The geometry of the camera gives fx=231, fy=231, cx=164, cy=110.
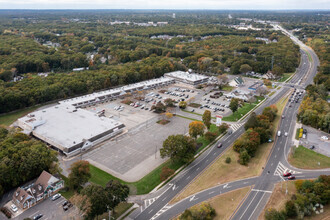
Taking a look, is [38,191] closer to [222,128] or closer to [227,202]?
[227,202]

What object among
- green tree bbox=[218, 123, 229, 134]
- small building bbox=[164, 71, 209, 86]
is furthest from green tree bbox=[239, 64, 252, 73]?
green tree bbox=[218, 123, 229, 134]

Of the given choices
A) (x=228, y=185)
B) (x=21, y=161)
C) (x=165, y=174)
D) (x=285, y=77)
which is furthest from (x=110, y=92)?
(x=285, y=77)

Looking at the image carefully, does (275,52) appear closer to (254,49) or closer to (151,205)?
(254,49)

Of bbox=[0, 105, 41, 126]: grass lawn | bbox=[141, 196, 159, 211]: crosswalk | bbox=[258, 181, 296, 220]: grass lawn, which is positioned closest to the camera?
bbox=[258, 181, 296, 220]: grass lawn

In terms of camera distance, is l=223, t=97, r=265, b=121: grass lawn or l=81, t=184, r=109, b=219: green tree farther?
l=223, t=97, r=265, b=121: grass lawn

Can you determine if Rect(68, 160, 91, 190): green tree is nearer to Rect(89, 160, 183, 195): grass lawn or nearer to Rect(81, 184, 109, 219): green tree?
Rect(89, 160, 183, 195): grass lawn

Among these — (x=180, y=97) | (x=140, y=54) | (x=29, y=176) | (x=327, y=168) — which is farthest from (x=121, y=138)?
(x=140, y=54)
